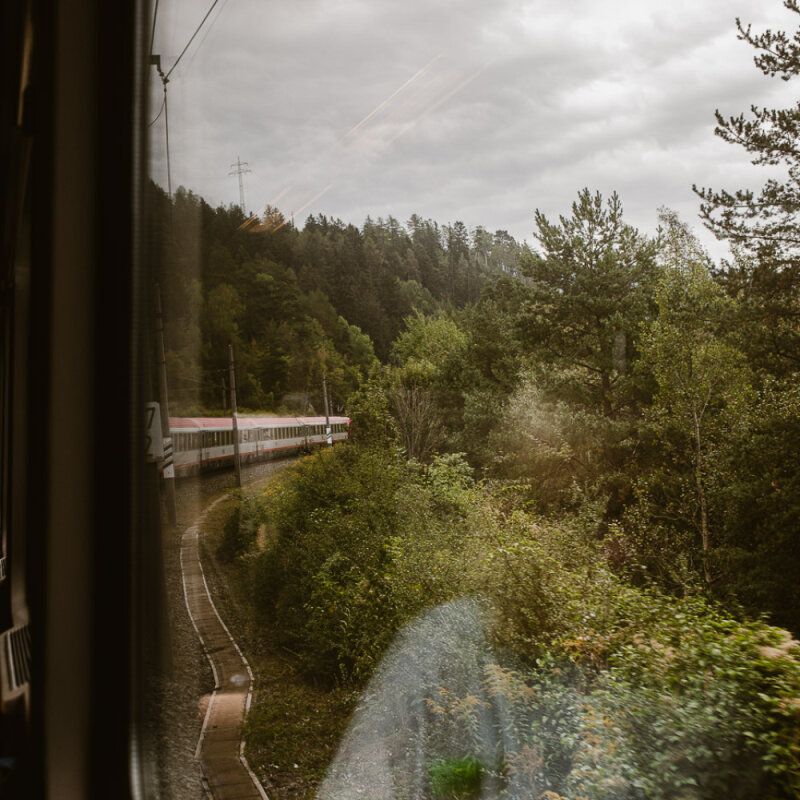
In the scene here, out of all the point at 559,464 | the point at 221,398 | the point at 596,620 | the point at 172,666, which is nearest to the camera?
the point at 172,666

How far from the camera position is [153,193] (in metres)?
1.47

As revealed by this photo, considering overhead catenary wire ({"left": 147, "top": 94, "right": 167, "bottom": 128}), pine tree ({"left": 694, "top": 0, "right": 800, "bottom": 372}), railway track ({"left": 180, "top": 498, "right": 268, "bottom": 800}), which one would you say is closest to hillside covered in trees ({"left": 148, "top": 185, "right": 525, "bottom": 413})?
overhead catenary wire ({"left": 147, "top": 94, "right": 167, "bottom": 128})

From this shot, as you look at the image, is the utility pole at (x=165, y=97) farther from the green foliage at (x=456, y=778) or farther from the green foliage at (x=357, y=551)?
the green foliage at (x=456, y=778)

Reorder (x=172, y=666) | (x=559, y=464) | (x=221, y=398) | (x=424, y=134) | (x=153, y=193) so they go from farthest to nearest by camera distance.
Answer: (x=559, y=464)
(x=424, y=134)
(x=221, y=398)
(x=172, y=666)
(x=153, y=193)

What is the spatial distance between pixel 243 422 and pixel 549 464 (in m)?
1.18

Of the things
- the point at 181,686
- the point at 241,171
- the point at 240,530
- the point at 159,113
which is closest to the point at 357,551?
the point at 240,530

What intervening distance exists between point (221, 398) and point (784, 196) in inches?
67.6

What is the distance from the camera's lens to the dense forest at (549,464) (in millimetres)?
1449

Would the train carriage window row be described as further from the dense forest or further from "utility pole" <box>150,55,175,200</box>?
"utility pole" <box>150,55,175,200</box>

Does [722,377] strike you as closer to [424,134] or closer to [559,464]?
[559,464]

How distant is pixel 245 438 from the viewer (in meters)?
2.08

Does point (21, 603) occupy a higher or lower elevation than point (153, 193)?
lower

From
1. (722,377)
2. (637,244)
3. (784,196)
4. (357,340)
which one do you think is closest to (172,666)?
(357,340)

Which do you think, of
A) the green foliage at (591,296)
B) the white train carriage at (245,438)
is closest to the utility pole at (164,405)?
the white train carriage at (245,438)
